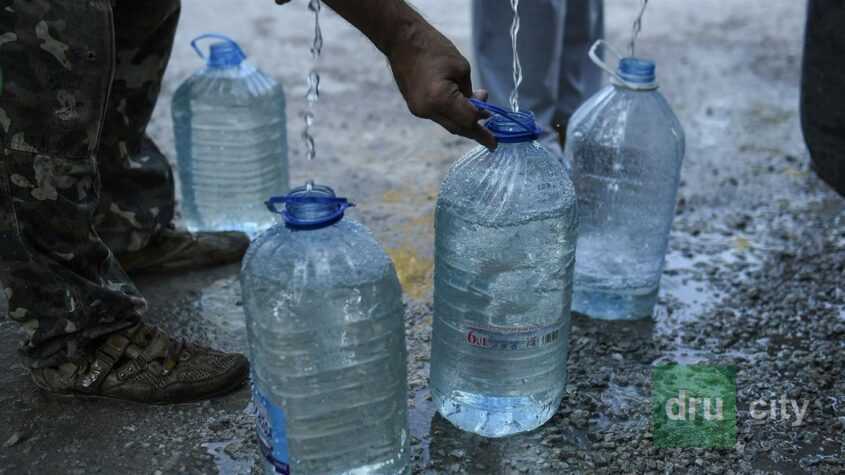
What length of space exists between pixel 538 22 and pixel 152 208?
1590mm

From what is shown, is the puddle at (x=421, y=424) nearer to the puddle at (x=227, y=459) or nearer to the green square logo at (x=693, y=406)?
the puddle at (x=227, y=459)

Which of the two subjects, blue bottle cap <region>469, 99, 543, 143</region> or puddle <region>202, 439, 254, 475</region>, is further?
puddle <region>202, 439, 254, 475</region>

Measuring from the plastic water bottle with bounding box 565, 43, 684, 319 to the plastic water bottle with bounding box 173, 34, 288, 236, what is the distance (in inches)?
47.0

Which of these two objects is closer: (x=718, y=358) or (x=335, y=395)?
(x=335, y=395)

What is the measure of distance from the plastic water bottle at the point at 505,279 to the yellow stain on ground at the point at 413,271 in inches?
28.1

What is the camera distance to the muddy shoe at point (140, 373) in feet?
7.63

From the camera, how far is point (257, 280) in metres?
1.86

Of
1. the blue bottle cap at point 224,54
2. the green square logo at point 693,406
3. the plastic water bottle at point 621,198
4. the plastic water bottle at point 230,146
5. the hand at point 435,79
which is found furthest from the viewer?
the plastic water bottle at point 230,146

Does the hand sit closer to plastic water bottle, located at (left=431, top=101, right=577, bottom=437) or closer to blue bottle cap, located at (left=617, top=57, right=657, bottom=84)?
plastic water bottle, located at (left=431, top=101, right=577, bottom=437)

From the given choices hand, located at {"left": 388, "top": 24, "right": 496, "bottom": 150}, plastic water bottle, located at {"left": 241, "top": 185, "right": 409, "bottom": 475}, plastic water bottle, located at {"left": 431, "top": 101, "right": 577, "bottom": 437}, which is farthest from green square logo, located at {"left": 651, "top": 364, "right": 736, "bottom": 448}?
hand, located at {"left": 388, "top": 24, "right": 496, "bottom": 150}

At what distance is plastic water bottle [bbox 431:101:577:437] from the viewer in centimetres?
210

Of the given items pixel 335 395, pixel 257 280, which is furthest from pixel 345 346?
pixel 257 280

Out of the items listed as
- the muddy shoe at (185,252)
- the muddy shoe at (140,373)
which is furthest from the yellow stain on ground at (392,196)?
the muddy shoe at (140,373)

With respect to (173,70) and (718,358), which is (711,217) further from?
(173,70)
